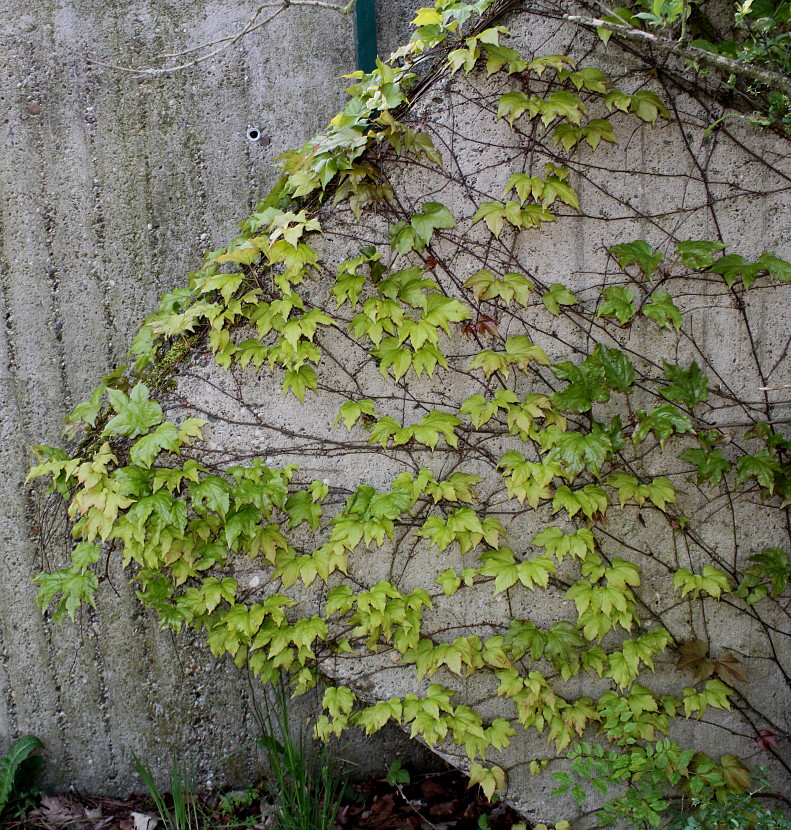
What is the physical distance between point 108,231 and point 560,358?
1.82 m

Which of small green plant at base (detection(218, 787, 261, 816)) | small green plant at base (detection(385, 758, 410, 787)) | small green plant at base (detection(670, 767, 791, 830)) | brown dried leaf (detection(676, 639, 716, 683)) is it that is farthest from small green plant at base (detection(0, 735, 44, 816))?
brown dried leaf (detection(676, 639, 716, 683))

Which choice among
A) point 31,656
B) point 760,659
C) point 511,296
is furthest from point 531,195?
point 31,656

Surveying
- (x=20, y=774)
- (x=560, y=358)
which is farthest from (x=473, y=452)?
(x=20, y=774)

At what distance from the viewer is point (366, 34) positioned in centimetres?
256

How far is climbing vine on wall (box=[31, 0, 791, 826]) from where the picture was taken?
2096 millimetres

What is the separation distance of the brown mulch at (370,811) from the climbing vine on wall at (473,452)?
308 millimetres

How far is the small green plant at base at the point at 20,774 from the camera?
246 centimetres

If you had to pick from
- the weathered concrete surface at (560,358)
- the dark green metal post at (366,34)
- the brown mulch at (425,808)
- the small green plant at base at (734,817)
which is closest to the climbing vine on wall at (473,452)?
the weathered concrete surface at (560,358)

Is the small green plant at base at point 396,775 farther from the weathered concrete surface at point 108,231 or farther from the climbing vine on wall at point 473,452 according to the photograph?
the weathered concrete surface at point 108,231

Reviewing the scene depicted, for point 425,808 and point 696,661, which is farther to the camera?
point 425,808

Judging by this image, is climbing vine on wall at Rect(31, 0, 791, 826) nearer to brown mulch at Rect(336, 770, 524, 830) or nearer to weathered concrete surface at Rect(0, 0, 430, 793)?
brown mulch at Rect(336, 770, 524, 830)

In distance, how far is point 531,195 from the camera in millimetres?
2172

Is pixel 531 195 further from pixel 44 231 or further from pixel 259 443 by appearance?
pixel 44 231

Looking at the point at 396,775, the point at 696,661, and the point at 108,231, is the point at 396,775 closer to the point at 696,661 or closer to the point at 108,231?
the point at 696,661
